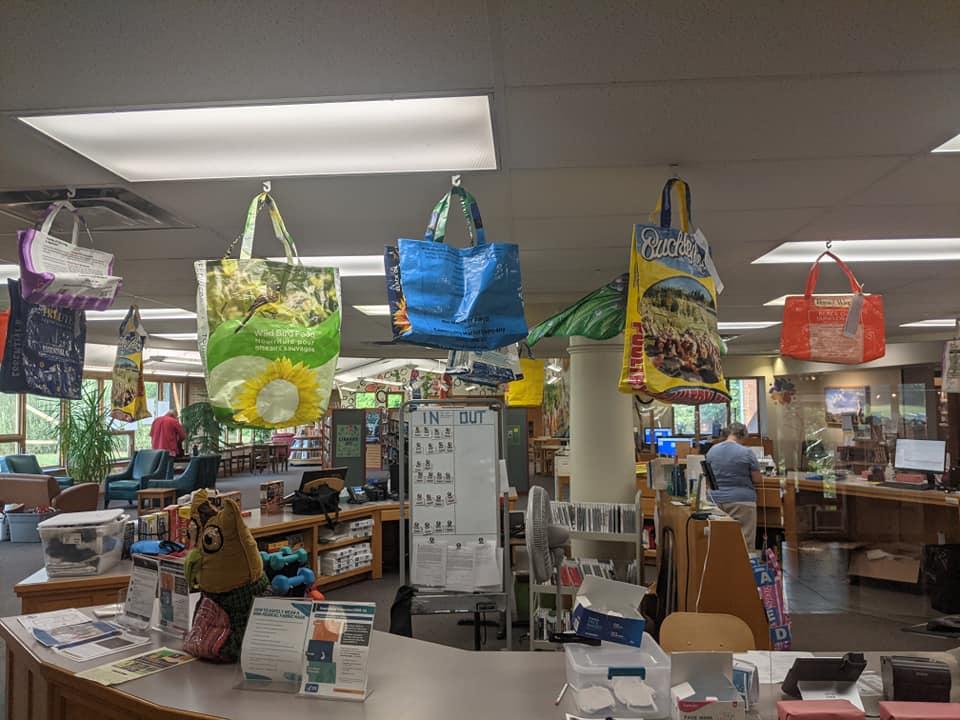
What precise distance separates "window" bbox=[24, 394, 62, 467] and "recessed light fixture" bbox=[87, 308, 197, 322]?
678 cm

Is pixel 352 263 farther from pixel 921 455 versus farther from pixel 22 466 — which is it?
pixel 22 466

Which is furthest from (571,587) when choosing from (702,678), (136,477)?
(136,477)

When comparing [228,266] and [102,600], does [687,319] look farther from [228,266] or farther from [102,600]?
[102,600]

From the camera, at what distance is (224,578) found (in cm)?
224

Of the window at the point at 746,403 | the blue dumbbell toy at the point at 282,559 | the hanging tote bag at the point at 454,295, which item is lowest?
the blue dumbbell toy at the point at 282,559

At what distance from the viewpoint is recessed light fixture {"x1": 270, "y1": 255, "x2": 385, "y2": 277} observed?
4570mm

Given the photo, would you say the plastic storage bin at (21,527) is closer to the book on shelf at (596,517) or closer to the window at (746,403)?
the book on shelf at (596,517)

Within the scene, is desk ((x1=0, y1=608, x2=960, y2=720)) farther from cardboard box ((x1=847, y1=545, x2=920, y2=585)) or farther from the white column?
cardboard box ((x1=847, y1=545, x2=920, y2=585))

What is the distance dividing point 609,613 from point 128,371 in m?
3.87

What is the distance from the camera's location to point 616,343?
17.9ft

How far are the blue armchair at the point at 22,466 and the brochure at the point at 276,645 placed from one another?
1017 cm

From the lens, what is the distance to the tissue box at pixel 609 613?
2.04 metres

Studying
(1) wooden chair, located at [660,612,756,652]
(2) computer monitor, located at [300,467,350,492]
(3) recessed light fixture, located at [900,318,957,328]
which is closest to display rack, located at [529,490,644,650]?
(1) wooden chair, located at [660,612,756,652]

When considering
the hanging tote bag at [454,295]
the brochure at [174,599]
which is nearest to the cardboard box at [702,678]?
the hanging tote bag at [454,295]
